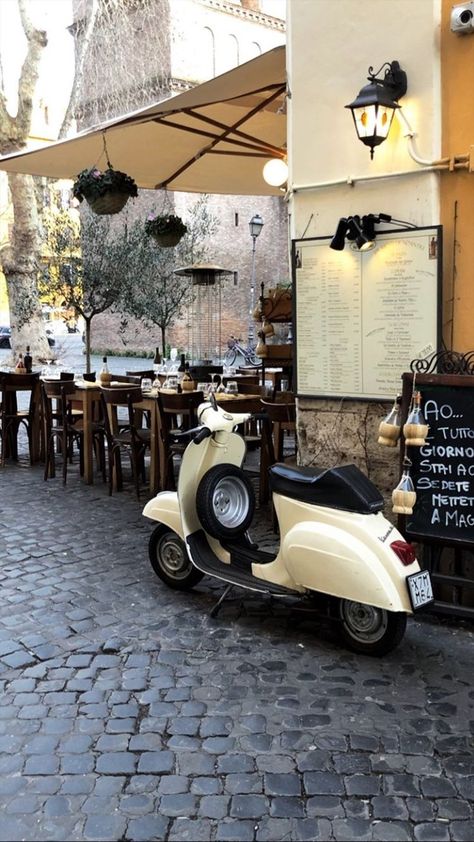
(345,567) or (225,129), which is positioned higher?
(225,129)

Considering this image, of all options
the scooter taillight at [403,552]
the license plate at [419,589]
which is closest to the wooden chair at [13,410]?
the scooter taillight at [403,552]

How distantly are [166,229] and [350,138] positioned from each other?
13.6 feet

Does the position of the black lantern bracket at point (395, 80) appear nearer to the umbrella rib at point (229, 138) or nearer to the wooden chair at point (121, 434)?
the umbrella rib at point (229, 138)

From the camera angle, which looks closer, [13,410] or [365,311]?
[365,311]

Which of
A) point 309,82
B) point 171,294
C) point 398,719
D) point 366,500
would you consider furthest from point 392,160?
point 171,294

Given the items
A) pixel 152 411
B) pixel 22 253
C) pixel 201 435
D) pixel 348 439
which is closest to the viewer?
pixel 201 435

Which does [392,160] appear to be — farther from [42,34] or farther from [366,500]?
[42,34]

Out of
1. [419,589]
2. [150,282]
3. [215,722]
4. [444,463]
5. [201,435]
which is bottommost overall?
[215,722]

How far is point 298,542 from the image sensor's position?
144 inches

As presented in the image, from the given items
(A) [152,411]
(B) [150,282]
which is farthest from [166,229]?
(B) [150,282]

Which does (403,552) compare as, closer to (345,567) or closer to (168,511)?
(345,567)

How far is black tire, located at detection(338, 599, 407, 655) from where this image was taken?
3.53 metres

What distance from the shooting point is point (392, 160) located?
4348 mm

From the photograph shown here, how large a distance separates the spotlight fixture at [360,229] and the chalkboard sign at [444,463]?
0.90 meters
